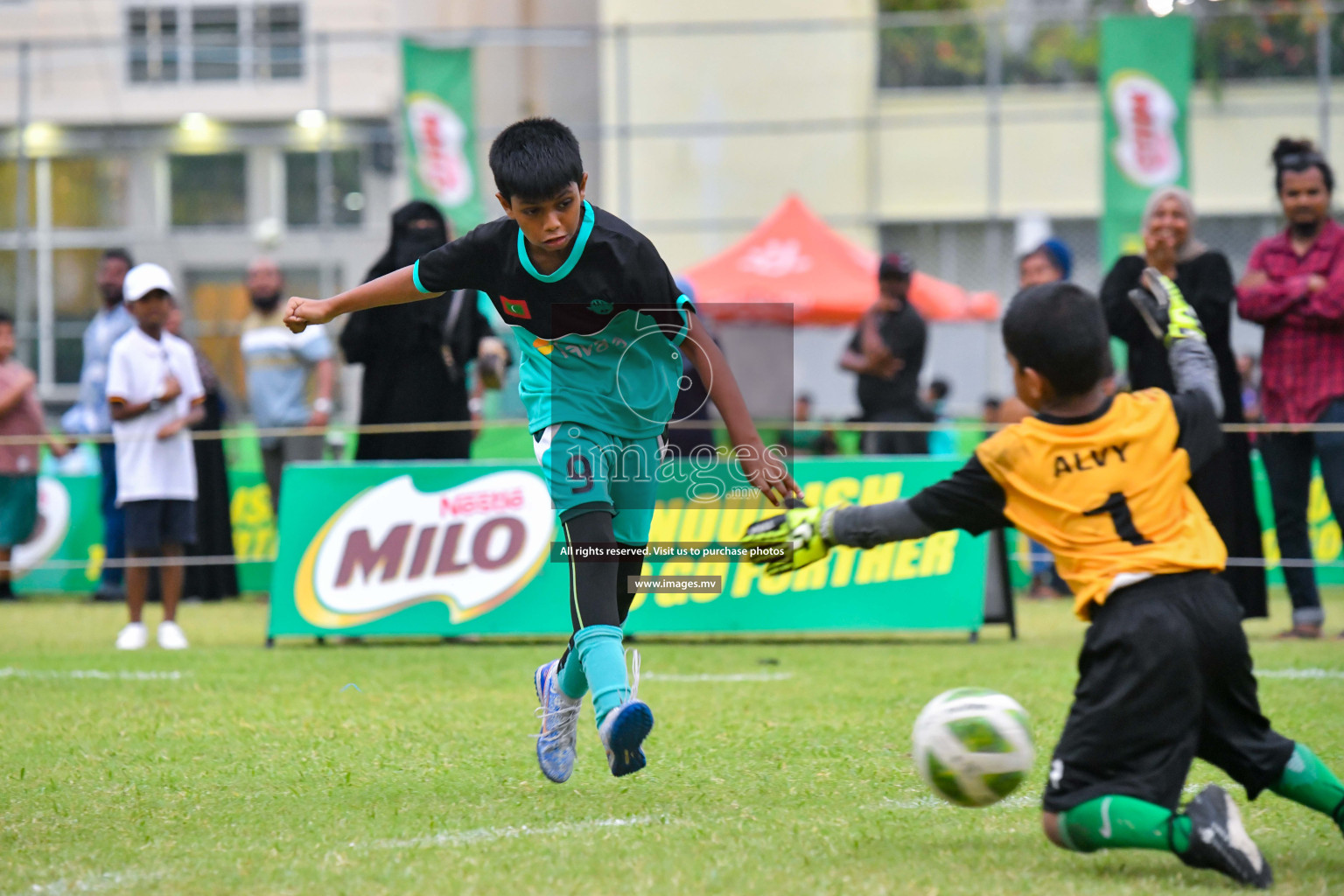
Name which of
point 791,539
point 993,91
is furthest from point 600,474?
point 993,91

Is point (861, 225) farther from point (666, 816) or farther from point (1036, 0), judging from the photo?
point (666, 816)

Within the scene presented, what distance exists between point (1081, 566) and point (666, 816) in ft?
4.09

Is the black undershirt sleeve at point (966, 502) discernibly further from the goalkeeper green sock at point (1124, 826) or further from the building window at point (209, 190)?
the building window at point (209, 190)

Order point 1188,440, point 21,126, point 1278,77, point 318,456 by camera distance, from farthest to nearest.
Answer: point 1278,77, point 21,126, point 318,456, point 1188,440

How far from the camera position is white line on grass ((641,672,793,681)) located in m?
6.84

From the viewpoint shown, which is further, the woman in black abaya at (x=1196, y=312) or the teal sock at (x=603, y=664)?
the woman in black abaya at (x=1196, y=312)

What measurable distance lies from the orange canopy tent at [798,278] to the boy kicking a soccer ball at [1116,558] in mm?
12764

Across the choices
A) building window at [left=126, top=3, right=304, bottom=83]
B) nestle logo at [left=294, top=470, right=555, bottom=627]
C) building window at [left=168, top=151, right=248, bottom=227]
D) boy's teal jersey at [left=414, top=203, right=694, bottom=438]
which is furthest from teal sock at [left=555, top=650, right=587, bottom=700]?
building window at [left=168, top=151, right=248, bottom=227]

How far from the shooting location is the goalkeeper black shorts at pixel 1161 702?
129 inches

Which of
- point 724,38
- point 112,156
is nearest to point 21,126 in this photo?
point 112,156

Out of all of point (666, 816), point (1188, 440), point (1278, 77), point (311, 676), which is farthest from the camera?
point (1278, 77)

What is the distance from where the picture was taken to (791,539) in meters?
3.53

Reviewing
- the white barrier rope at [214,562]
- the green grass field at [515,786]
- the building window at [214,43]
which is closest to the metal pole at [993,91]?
the white barrier rope at [214,562]

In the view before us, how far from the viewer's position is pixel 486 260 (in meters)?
4.33
